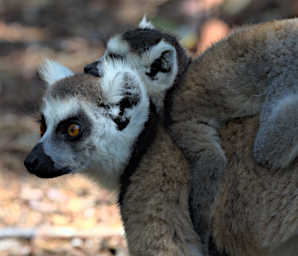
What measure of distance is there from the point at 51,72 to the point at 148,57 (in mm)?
871

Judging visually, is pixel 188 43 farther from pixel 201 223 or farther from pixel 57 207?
pixel 201 223

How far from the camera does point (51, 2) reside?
1317cm

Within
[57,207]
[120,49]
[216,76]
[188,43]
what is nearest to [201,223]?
[216,76]

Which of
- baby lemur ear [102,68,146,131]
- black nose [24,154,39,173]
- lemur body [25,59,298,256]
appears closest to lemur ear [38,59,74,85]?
lemur body [25,59,298,256]

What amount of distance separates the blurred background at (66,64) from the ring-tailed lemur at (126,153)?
19.5 inches

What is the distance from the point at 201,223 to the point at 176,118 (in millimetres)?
866

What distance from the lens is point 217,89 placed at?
13.0 ft

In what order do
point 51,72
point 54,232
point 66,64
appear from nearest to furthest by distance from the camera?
Result: point 51,72, point 54,232, point 66,64

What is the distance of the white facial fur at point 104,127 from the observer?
12.6 ft

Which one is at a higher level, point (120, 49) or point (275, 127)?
point (120, 49)

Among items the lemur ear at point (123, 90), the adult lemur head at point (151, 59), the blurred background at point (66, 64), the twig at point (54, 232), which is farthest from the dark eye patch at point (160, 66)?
the twig at point (54, 232)

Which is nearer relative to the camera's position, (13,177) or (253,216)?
(253,216)

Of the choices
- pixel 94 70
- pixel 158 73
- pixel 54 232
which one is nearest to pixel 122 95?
pixel 94 70

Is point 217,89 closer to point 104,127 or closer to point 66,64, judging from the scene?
point 104,127
